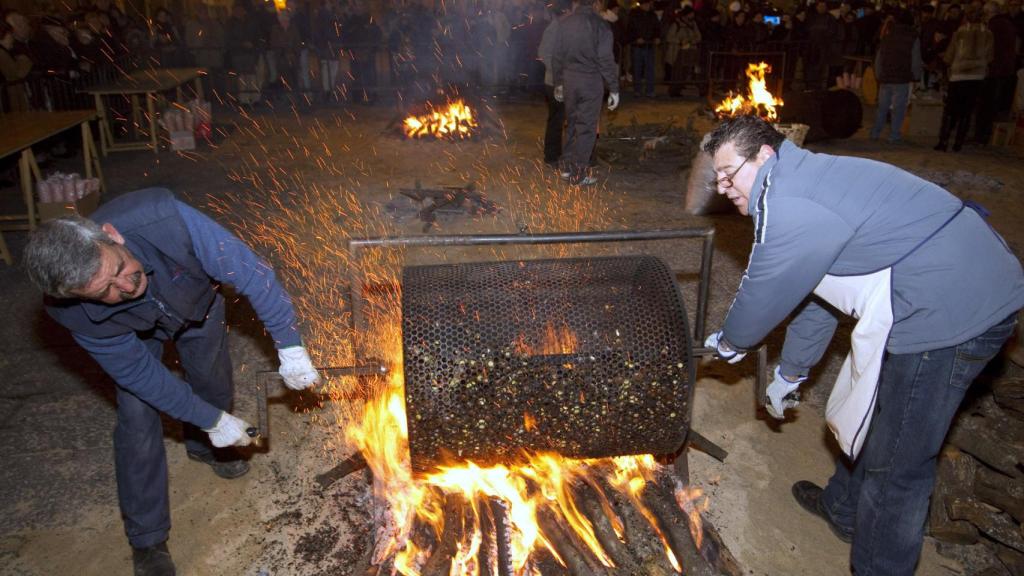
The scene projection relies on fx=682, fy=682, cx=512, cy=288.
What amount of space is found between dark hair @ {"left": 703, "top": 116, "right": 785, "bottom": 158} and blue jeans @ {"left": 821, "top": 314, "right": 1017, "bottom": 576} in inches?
37.7

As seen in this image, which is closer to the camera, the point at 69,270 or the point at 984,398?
the point at 69,270

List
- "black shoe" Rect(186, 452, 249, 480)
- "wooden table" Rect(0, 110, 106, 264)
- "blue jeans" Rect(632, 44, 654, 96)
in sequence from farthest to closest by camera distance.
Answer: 1. "blue jeans" Rect(632, 44, 654, 96)
2. "wooden table" Rect(0, 110, 106, 264)
3. "black shoe" Rect(186, 452, 249, 480)

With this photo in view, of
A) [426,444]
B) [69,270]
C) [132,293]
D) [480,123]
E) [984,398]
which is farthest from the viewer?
[480,123]

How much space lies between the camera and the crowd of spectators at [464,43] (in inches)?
599

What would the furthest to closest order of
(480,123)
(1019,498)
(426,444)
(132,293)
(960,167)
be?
(480,123) < (960,167) < (1019,498) < (426,444) < (132,293)

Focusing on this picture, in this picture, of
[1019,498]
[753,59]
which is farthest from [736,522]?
[753,59]

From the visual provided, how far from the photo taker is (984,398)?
371 cm

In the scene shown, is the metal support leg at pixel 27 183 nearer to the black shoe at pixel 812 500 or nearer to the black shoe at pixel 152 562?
the black shoe at pixel 152 562

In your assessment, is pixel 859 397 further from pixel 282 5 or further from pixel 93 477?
pixel 282 5

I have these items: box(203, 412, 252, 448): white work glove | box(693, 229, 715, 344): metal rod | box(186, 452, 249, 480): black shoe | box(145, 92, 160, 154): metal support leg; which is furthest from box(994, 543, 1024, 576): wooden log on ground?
box(145, 92, 160, 154): metal support leg

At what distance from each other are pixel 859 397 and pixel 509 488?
161cm

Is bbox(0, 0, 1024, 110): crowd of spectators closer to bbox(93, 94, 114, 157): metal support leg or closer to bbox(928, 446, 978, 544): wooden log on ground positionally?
bbox(93, 94, 114, 157): metal support leg

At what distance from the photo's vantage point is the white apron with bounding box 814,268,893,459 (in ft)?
8.26

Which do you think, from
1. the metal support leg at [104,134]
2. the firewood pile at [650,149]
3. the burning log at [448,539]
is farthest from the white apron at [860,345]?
the metal support leg at [104,134]
